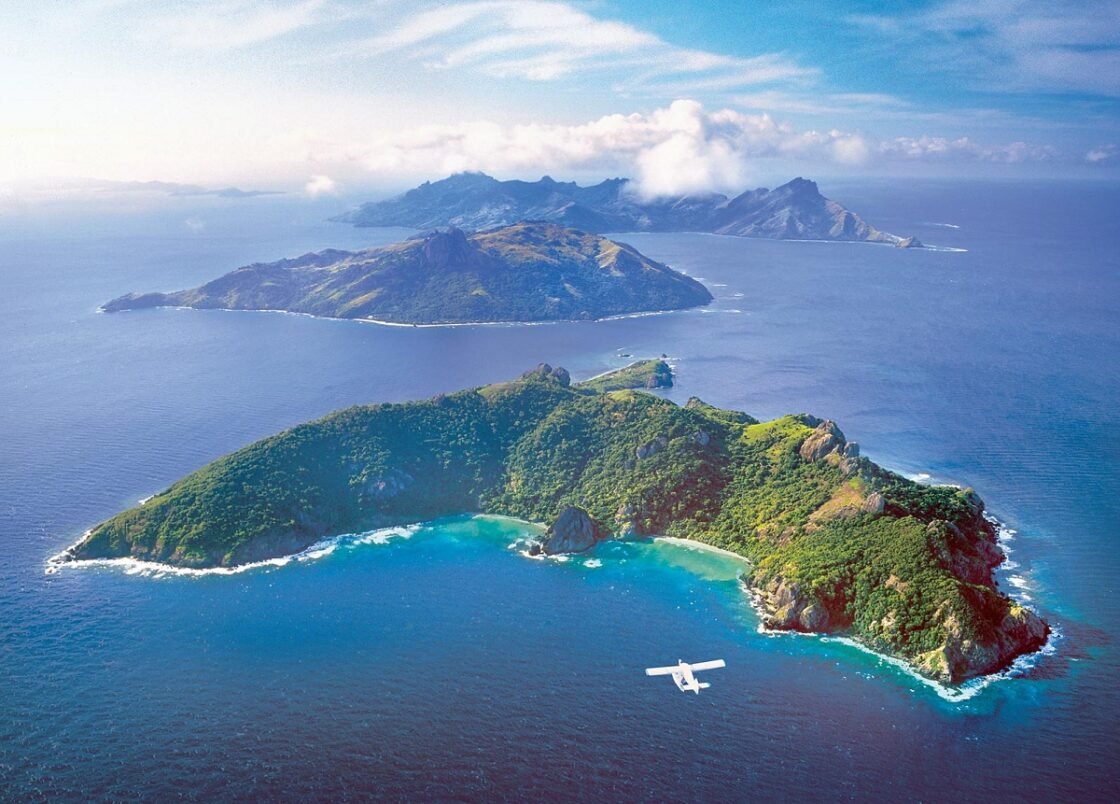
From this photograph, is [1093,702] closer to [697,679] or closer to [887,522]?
[887,522]

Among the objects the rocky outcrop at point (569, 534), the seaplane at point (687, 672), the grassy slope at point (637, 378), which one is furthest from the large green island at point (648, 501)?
the grassy slope at point (637, 378)

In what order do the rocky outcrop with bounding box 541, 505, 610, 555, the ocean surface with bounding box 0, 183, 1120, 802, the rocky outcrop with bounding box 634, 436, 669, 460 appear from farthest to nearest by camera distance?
the rocky outcrop with bounding box 634, 436, 669, 460, the rocky outcrop with bounding box 541, 505, 610, 555, the ocean surface with bounding box 0, 183, 1120, 802

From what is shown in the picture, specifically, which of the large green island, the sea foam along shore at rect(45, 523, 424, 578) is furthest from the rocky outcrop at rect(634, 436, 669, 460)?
the sea foam along shore at rect(45, 523, 424, 578)

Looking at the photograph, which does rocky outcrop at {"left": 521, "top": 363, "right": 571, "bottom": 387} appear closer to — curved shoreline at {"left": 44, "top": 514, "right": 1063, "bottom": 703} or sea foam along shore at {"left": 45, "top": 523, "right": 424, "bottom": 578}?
curved shoreline at {"left": 44, "top": 514, "right": 1063, "bottom": 703}

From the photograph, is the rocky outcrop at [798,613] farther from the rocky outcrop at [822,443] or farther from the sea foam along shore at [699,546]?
the rocky outcrop at [822,443]

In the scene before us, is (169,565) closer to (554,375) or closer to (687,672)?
(687,672)

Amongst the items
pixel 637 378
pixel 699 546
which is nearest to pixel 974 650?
pixel 699 546

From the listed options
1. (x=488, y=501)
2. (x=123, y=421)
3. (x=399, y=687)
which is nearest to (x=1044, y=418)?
(x=488, y=501)
